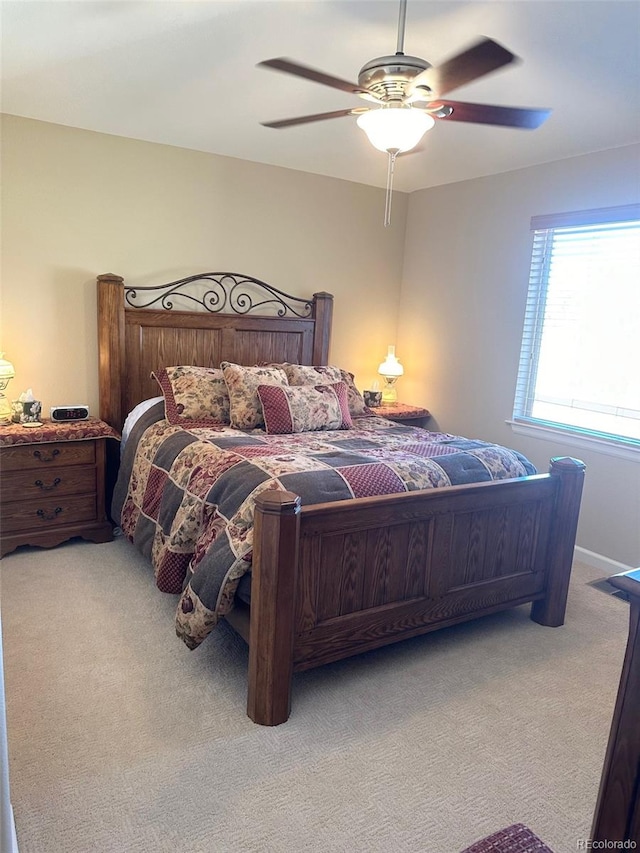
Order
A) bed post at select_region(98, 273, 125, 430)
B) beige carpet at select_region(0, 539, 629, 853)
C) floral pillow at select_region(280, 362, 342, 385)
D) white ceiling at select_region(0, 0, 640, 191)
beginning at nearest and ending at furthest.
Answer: beige carpet at select_region(0, 539, 629, 853)
white ceiling at select_region(0, 0, 640, 191)
bed post at select_region(98, 273, 125, 430)
floral pillow at select_region(280, 362, 342, 385)

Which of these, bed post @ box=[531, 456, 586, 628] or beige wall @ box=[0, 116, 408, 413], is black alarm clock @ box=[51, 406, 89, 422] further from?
bed post @ box=[531, 456, 586, 628]

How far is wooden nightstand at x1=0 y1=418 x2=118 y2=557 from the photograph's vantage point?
10.8 ft

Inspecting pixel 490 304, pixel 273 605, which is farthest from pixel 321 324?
pixel 273 605

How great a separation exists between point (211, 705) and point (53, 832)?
0.66 m

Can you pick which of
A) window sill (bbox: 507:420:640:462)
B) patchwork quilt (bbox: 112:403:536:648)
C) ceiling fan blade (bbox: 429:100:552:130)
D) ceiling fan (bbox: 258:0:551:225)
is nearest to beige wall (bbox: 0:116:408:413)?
patchwork quilt (bbox: 112:403:536:648)

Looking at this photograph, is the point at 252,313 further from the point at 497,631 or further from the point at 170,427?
→ the point at 497,631

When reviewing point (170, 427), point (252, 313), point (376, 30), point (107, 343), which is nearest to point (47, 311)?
point (107, 343)

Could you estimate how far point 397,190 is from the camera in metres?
4.86

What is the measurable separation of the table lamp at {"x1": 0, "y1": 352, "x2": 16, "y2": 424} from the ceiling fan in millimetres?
2288

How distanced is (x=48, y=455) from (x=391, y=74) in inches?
103

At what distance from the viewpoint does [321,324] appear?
4.59 metres

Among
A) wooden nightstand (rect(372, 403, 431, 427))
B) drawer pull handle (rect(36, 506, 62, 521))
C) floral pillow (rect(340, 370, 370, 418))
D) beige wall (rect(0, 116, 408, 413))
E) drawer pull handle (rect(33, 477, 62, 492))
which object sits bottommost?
drawer pull handle (rect(36, 506, 62, 521))

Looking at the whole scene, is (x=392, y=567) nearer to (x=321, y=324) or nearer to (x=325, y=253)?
(x=321, y=324)

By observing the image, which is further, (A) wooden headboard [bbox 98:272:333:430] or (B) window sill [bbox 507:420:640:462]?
(A) wooden headboard [bbox 98:272:333:430]
